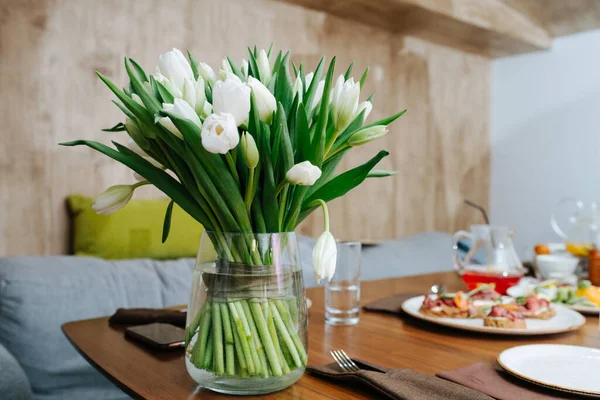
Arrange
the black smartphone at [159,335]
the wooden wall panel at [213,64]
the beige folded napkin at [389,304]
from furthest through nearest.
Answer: the wooden wall panel at [213,64] < the beige folded napkin at [389,304] < the black smartphone at [159,335]

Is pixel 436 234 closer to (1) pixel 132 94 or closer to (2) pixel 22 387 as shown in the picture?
(2) pixel 22 387

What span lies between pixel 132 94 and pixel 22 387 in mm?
925

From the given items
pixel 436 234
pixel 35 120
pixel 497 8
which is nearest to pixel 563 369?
pixel 35 120

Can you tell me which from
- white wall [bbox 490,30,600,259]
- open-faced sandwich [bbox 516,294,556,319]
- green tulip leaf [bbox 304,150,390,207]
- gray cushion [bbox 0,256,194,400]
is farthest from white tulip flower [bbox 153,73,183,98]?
white wall [bbox 490,30,600,259]

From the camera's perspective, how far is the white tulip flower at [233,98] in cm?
62

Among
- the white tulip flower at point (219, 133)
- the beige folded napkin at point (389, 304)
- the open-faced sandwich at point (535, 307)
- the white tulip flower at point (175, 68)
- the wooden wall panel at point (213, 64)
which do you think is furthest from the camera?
the wooden wall panel at point (213, 64)

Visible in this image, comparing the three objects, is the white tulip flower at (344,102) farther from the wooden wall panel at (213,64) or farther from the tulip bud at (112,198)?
the wooden wall panel at (213,64)

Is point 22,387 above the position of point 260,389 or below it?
below

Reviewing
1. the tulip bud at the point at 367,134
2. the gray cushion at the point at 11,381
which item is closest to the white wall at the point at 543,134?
the gray cushion at the point at 11,381

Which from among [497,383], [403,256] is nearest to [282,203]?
[497,383]

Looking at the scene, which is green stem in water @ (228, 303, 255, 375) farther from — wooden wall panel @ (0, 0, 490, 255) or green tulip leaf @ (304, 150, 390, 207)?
wooden wall panel @ (0, 0, 490, 255)

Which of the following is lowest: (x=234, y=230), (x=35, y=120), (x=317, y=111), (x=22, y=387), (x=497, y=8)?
(x=22, y=387)

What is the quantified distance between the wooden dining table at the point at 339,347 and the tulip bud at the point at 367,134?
32 centimetres

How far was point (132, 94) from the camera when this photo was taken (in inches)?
27.7
